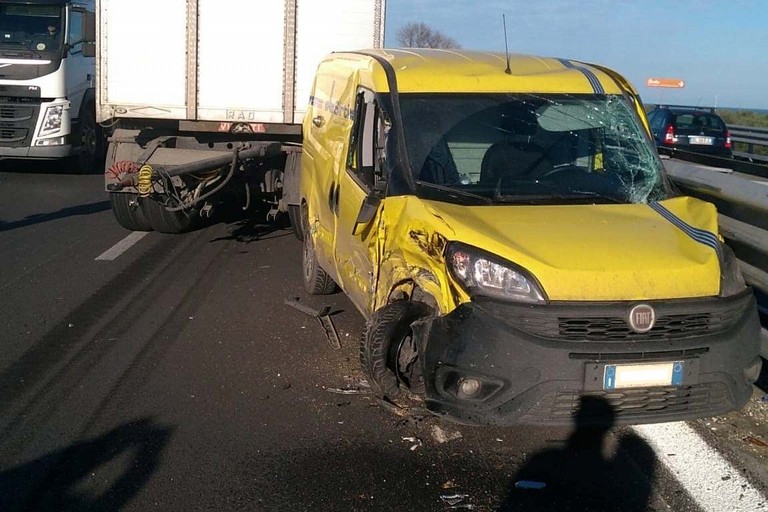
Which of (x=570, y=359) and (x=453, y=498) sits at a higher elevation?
(x=570, y=359)

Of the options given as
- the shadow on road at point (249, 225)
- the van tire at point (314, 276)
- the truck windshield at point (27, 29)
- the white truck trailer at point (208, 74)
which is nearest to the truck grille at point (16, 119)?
the truck windshield at point (27, 29)

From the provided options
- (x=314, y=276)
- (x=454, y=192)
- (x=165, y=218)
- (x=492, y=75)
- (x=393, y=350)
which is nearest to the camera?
(x=393, y=350)

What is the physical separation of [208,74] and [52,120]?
7.13 m

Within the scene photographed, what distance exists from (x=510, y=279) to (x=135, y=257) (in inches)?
245

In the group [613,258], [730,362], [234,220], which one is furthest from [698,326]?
[234,220]

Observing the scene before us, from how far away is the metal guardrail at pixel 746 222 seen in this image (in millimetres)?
6027

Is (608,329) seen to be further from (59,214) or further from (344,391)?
(59,214)

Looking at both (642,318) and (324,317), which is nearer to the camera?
(642,318)

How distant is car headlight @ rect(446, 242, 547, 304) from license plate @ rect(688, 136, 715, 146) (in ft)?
62.9

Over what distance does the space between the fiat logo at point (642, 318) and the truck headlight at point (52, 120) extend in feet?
44.2

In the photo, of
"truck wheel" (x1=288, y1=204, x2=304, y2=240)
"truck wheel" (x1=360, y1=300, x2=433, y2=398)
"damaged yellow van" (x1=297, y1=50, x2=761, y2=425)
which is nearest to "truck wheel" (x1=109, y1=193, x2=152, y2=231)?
"truck wheel" (x1=288, y1=204, x2=304, y2=240)

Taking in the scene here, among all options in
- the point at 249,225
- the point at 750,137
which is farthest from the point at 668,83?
the point at 249,225

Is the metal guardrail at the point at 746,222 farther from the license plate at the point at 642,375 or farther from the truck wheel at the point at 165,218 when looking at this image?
the truck wheel at the point at 165,218

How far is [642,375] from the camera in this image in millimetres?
4398
